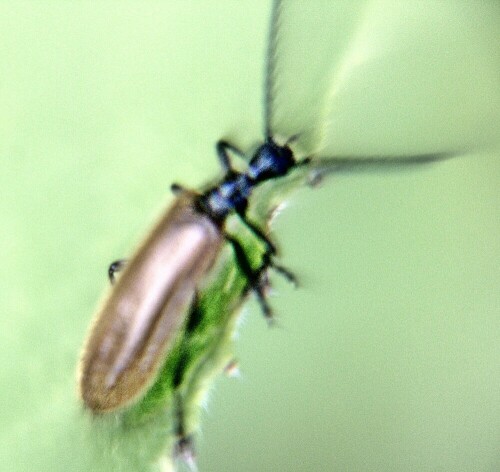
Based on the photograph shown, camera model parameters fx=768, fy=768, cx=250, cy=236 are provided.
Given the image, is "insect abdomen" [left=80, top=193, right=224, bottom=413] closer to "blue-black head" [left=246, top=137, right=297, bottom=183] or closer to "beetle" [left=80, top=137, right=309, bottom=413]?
"beetle" [left=80, top=137, right=309, bottom=413]

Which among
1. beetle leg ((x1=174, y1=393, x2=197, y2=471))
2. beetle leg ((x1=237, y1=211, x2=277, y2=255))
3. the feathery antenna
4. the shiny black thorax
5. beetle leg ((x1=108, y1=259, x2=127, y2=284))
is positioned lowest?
beetle leg ((x1=174, y1=393, x2=197, y2=471))

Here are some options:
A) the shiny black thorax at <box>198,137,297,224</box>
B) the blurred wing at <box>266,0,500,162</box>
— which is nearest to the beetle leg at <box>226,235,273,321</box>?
the shiny black thorax at <box>198,137,297,224</box>

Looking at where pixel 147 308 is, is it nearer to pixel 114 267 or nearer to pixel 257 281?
pixel 114 267

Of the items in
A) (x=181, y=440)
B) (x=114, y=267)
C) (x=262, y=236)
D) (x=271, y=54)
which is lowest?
(x=181, y=440)

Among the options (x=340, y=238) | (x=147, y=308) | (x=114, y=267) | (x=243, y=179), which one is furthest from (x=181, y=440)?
(x=243, y=179)

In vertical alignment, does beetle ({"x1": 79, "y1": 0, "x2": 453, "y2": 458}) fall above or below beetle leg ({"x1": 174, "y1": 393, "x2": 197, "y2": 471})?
above

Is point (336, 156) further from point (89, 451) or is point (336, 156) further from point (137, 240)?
point (89, 451)

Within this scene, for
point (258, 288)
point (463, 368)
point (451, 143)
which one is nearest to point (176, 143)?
point (258, 288)

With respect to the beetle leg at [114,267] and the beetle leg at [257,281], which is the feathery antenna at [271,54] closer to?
the beetle leg at [257,281]
